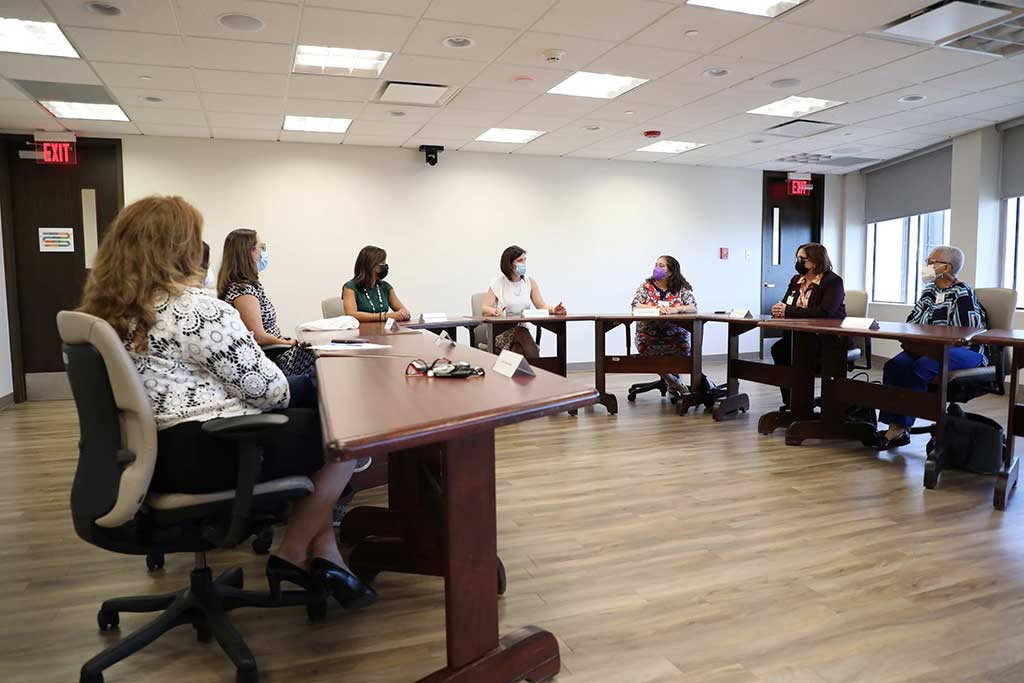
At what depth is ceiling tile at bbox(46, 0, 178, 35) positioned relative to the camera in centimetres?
346

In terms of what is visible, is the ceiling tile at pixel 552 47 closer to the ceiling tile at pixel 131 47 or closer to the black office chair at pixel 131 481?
the ceiling tile at pixel 131 47

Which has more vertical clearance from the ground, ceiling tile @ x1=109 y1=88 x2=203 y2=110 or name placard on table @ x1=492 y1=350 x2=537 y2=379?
ceiling tile @ x1=109 y1=88 x2=203 y2=110

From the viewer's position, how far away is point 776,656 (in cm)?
178

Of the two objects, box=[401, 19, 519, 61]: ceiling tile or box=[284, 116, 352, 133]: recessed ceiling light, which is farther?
box=[284, 116, 352, 133]: recessed ceiling light

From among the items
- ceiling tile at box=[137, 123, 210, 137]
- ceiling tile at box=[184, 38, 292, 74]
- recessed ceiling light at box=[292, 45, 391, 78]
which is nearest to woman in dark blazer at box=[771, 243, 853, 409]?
recessed ceiling light at box=[292, 45, 391, 78]

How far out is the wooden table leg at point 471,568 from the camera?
1461 mm

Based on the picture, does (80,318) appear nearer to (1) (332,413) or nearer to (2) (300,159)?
(1) (332,413)

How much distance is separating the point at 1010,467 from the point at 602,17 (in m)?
3.02

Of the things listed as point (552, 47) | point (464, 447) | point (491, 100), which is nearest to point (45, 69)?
point (491, 100)

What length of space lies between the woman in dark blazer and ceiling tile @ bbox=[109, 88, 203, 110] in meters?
4.63

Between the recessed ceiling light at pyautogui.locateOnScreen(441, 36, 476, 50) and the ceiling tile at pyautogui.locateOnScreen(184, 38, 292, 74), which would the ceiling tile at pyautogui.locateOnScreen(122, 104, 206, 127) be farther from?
the recessed ceiling light at pyautogui.locateOnScreen(441, 36, 476, 50)

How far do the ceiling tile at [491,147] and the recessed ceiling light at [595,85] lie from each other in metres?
1.89

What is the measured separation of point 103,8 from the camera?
3510 mm

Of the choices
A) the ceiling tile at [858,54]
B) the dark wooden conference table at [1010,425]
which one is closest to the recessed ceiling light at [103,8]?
the ceiling tile at [858,54]
